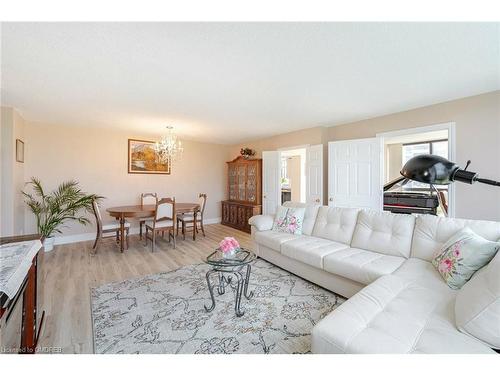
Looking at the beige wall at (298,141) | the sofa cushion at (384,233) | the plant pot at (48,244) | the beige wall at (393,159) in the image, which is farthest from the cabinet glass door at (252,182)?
the plant pot at (48,244)

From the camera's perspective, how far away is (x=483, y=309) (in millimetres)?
1129

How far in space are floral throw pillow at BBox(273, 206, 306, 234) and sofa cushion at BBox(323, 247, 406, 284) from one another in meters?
0.84

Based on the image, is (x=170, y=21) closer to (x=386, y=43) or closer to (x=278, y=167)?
(x=386, y=43)

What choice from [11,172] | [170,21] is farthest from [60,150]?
[170,21]

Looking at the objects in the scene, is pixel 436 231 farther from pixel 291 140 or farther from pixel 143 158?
pixel 143 158

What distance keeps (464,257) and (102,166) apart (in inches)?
227

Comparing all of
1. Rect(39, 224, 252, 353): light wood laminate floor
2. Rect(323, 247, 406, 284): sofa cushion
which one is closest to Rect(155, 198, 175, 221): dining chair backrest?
Rect(39, 224, 252, 353): light wood laminate floor

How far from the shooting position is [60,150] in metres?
4.35

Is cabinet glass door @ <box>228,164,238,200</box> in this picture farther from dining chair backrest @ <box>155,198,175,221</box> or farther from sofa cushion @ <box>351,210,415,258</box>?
sofa cushion @ <box>351,210,415,258</box>

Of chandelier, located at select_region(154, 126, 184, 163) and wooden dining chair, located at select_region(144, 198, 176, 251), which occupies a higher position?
chandelier, located at select_region(154, 126, 184, 163)

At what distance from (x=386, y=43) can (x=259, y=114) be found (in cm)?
213

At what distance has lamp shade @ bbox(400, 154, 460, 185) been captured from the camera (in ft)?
4.08

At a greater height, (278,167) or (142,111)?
(142,111)

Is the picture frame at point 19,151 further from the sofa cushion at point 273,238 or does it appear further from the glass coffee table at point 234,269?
the sofa cushion at point 273,238
